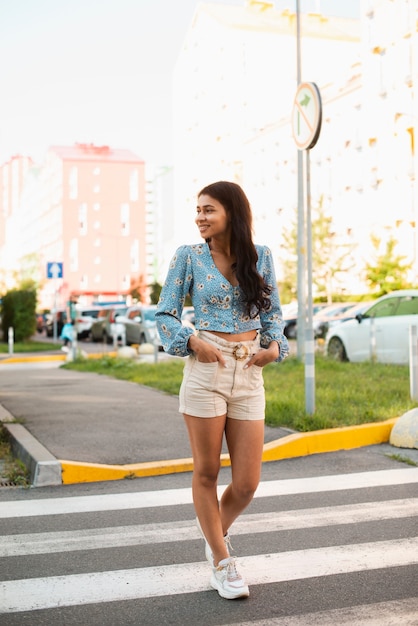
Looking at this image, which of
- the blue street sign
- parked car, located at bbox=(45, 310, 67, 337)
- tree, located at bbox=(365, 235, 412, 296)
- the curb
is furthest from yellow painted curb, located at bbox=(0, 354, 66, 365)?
tree, located at bbox=(365, 235, 412, 296)

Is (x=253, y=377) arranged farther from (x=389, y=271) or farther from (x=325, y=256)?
(x=325, y=256)

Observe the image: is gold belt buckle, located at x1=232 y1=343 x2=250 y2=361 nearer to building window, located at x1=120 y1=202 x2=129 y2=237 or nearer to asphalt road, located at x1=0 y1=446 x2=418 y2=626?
asphalt road, located at x1=0 y1=446 x2=418 y2=626

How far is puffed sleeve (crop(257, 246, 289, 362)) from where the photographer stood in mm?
4094

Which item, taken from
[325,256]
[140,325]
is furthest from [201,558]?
[325,256]

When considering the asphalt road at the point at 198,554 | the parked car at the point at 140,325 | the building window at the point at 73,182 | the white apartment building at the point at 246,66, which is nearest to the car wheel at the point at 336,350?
the parked car at the point at 140,325

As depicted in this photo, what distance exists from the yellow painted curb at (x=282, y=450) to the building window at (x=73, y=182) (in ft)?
379

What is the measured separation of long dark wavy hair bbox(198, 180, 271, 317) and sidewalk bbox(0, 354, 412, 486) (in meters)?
3.52

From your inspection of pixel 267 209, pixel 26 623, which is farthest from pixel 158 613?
pixel 267 209

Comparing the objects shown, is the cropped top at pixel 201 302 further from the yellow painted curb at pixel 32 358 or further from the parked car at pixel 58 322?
the parked car at pixel 58 322

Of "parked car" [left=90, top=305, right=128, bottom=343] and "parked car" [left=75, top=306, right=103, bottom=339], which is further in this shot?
"parked car" [left=75, top=306, right=103, bottom=339]

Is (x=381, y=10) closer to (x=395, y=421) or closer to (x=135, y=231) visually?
(x=395, y=421)

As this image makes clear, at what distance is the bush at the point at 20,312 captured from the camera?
3503 cm

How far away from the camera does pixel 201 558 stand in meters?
4.64

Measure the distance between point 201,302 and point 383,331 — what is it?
1363cm
